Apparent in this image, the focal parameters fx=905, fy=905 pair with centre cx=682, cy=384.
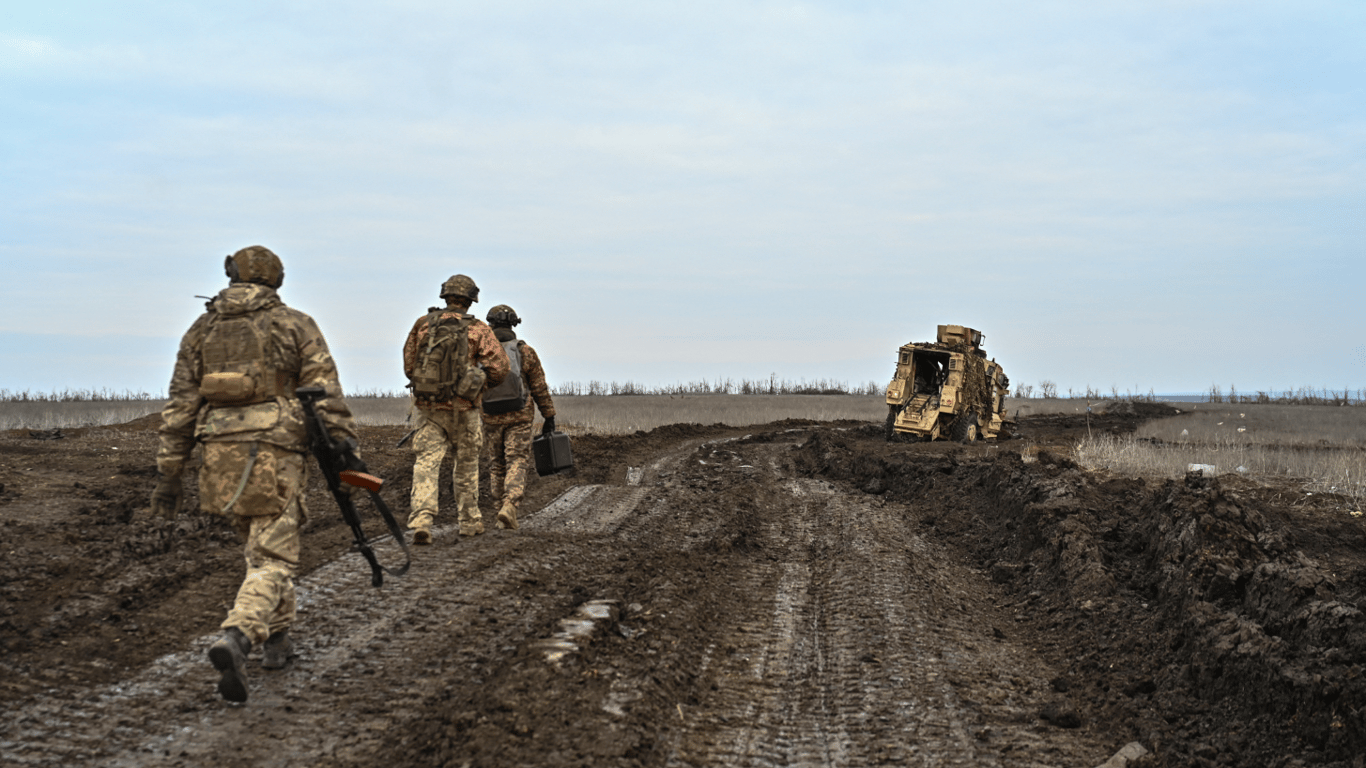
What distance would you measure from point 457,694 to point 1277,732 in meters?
3.83

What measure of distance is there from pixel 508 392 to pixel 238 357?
14.6 ft

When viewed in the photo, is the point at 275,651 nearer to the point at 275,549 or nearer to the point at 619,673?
the point at 275,549

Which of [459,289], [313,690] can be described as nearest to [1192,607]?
[313,690]

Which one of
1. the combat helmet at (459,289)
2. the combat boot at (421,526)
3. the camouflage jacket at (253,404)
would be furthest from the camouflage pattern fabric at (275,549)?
the combat helmet at (459,289)

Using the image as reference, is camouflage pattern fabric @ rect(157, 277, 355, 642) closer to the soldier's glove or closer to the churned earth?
the soldier's glove

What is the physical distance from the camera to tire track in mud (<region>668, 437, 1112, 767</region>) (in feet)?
13.5

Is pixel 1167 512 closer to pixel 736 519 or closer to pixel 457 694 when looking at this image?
pixel 736 519

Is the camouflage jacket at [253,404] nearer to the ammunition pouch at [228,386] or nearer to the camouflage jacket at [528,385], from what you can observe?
the ammunition pouch at [228,386]

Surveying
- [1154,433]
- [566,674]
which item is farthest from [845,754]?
[1154,433]

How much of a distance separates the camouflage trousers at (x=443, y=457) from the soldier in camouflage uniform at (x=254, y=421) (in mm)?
3167

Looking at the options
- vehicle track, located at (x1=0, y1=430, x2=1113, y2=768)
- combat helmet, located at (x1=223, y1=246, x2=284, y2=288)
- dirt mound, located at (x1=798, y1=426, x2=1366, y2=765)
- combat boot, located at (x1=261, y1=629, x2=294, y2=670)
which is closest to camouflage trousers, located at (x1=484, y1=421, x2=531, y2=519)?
vehicle track, located at (x1=0, y1=430, x2=1113, y2=768)

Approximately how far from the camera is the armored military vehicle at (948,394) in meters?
21.5

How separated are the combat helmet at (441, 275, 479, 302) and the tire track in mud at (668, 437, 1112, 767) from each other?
3532 millimetres

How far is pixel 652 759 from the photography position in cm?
380
